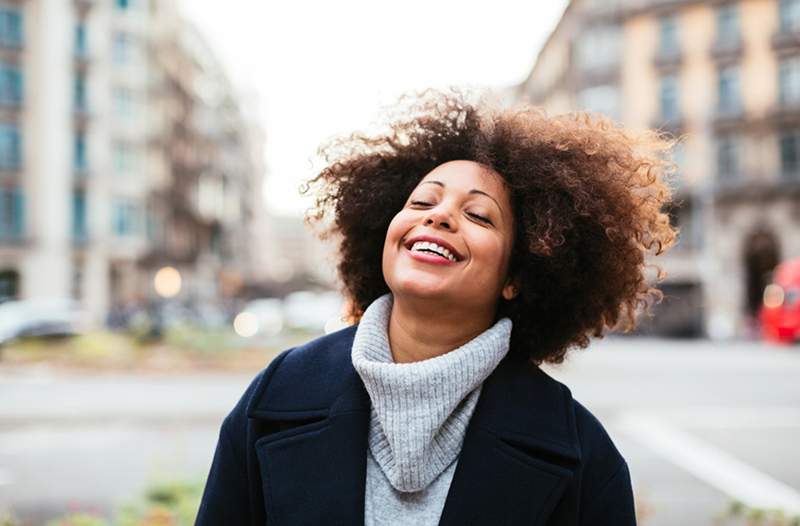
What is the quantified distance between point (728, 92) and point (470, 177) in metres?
42.3

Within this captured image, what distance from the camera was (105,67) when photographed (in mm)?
44875

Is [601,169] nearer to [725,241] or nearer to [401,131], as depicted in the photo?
[401,131]

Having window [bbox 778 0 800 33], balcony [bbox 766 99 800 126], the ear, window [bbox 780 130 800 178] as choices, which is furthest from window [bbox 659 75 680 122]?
the ear

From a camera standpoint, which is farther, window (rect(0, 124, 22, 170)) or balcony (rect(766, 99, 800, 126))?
window (rect(0, 124, 22, 170))

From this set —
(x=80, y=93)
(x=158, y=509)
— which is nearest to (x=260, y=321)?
(x=80, y=93)

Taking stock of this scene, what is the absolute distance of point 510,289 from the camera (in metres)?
2.28

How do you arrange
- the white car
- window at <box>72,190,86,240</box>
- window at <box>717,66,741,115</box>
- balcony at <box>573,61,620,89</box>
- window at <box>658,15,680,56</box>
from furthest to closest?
1. window at <box>72,190,86,240</box>
2. balcony at <box>573,61,620,89</box>
3. window at <box>658,15,680,56</box>
4. window at <box>717,66,741,115</box>
5. the white car

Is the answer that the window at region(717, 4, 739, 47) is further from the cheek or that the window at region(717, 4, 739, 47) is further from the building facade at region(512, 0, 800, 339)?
the cheek

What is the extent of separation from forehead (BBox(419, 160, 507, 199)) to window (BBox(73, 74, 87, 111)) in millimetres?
45050

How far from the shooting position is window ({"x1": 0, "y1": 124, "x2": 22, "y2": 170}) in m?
40.1

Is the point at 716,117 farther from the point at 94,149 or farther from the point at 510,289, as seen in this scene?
the point at 510,289

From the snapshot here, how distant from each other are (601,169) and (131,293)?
4704 centimetres

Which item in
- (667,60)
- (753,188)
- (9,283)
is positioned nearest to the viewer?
(753,188)

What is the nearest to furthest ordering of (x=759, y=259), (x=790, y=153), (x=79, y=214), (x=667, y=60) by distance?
(x=790, y=153) → (x=759, y=259) → (x=667, y=60) → (x=79, y=214)
